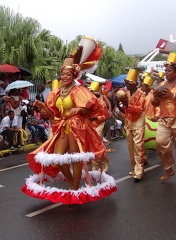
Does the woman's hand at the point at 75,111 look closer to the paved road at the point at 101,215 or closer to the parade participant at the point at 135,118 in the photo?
the paved road at the point at 101,215

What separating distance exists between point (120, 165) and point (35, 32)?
9841 millimetres

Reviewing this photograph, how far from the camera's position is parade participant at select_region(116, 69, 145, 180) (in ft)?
21.3

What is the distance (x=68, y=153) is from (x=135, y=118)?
1.79 m

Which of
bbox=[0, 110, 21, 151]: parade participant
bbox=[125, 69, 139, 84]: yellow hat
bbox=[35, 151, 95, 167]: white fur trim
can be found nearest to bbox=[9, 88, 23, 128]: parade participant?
bbox=[0, 110, 21, 151]: parade participant

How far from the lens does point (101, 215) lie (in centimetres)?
482

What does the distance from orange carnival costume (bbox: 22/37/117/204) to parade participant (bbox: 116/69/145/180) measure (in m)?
1.13

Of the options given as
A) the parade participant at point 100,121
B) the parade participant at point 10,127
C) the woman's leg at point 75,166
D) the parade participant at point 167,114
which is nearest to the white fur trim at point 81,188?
the woman's leg at point 75,166

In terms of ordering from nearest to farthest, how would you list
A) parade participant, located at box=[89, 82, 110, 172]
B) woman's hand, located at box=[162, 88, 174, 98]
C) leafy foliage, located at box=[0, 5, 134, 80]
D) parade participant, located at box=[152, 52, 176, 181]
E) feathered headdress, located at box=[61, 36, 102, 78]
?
1. feathered headdress, located at box=[61, 36, 102, 78]
2. woman's hand, located at box=[162, 88, 174, 98]
3. parade participant, located at box=[152, 52, 176, 181]
4. parade participant, located at box=[89, 82, 110, 172]
5. leafy foliage, located at box=[0, 5, 134, 80]

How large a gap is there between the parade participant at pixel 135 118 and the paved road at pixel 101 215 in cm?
33

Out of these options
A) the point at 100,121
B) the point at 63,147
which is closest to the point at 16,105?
the point at 100,121

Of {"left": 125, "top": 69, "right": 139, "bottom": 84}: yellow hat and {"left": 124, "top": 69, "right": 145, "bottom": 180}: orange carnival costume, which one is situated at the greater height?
{"left": 125, "top": 69, "right": 139, "bottom": 84}: yellow hat

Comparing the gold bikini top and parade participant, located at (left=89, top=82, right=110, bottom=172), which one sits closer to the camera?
the gold bikini top

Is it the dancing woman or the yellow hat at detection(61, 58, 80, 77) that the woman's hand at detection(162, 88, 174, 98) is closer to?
the dancing woman

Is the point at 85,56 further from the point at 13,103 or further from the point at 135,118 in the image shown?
the point at 13,103
